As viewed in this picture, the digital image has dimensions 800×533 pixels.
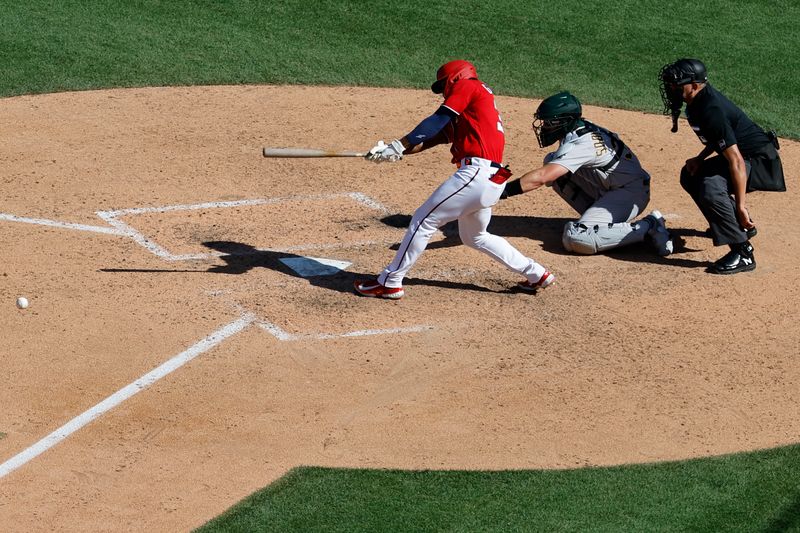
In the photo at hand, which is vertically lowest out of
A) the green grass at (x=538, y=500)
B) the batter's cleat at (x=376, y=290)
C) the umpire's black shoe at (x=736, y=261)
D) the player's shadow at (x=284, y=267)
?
the player's shadow at (x=284, y=267)

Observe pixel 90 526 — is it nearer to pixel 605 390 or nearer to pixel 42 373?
pixel 42 373

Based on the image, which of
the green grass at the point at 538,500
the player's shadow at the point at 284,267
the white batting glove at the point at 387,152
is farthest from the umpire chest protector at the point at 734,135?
the green grass at the point at 538,500

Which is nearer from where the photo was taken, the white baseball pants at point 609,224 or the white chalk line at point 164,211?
the white chalk line at point 164,211

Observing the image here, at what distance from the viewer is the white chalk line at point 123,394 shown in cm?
645

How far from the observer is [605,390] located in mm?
7375

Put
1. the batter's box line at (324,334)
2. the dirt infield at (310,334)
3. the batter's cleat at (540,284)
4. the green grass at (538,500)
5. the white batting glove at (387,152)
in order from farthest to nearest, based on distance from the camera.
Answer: the batter's cleat at (540,284) < the white batting glove at (387,152) < the batter's box line at (324,334) < the dirt infield at (310,334) < the green grass at (538,500)

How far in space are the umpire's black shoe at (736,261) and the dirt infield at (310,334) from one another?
10 centimetres

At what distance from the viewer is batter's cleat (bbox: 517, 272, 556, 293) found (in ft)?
28.4

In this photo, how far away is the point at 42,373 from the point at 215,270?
1919 millimetres

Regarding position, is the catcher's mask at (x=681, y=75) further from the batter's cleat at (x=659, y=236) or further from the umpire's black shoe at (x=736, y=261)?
the umpire's black shoe at (x=736, y=261)

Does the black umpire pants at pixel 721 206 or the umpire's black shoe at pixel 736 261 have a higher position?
the black umpire pants at pixel 721 206

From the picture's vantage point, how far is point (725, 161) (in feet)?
29.8

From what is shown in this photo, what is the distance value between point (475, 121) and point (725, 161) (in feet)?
7.48

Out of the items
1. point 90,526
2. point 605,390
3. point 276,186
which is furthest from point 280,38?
point 90,526
